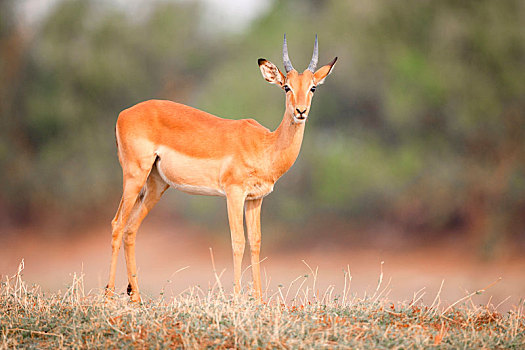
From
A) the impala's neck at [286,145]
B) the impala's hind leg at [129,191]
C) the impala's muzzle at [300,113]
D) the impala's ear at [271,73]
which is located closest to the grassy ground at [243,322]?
the impala's hind leg at [129,191]

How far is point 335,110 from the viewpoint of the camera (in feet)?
65.2

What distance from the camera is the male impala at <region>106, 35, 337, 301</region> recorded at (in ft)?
22.5

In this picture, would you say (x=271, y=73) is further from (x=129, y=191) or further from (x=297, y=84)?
(x=129, y=191)

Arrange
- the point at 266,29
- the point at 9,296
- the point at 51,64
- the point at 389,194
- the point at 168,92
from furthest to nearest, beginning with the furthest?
the point at 168,92 < the point at 266,29 < the point at 51,64 < the point at 389,194 < the point at 9,296

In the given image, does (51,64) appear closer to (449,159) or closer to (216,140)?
(449,159)

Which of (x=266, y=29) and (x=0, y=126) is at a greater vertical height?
(x=266, y=29)

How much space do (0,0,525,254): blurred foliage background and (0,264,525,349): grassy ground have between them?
1025 centimetres

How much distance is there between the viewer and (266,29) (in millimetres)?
23797

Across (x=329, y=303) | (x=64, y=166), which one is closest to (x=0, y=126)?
(x=64, y=166)

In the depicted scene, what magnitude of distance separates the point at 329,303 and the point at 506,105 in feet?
35.9

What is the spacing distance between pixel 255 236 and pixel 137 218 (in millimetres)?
1436

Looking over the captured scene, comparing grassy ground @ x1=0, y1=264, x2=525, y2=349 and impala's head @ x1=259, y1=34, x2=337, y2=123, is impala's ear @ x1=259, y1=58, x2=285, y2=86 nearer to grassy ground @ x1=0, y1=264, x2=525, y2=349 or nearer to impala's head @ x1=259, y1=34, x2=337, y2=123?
impala's head @ x1=259, y1=34, x2=337, y2=123

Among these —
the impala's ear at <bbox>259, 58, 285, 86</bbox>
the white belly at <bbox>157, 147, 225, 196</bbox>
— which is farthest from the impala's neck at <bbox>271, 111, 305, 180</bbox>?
the white belly at <bbox>157, 147, 225, 196</bbox>

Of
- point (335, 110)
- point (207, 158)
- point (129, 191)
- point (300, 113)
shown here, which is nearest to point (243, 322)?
point (300, 113)
